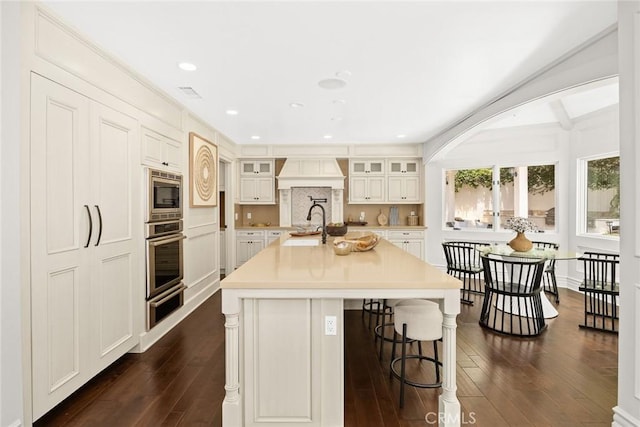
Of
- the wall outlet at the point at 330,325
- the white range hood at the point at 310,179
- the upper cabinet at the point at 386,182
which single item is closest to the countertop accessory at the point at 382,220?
the upper cabinet at the point at 386,182

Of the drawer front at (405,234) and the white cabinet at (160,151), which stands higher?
the white cabinet at (160,151)

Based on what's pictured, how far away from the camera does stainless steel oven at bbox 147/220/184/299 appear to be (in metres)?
3.03

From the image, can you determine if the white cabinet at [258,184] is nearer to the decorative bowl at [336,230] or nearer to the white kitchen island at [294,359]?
the decorative bowl at [336,230]

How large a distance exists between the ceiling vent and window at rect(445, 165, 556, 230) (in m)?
4.93

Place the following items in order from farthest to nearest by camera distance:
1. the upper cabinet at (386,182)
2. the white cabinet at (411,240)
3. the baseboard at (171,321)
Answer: the upper cabinet at (386,182), the white cabinet at (411,240), the baseboard at (171,321)

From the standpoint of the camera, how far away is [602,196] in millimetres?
4680

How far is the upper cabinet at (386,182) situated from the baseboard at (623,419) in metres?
4.78

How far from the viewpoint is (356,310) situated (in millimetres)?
4125

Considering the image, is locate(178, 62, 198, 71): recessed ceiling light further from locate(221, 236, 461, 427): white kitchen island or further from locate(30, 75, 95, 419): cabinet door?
locate(221, 236, 461, 427): white kitchen island

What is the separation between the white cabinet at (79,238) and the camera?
188cm

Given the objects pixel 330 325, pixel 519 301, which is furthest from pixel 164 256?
pixel 519 301

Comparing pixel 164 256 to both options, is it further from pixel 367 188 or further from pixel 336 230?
pixel 367 188

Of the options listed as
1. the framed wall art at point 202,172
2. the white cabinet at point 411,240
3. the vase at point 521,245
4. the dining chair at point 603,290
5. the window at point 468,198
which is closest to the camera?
the dining chair at point 603,290

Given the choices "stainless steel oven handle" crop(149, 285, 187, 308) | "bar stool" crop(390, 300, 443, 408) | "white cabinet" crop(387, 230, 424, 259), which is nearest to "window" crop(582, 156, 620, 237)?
"white cabinet" crop(387, 230, 424, 259)
